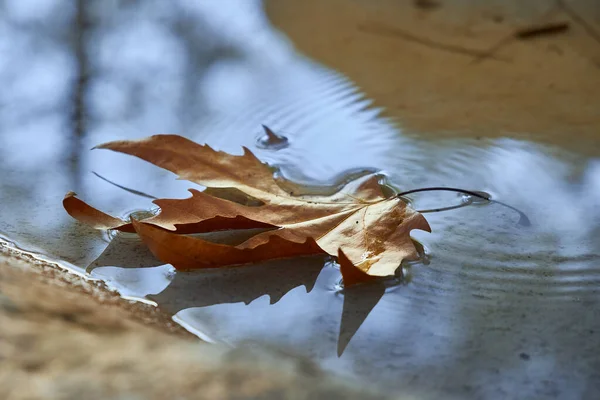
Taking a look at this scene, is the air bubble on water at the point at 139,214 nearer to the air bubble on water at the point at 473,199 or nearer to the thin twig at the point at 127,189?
the thin twig at the point at 127,189

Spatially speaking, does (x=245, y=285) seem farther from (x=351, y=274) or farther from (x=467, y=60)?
(x=467, y=60)

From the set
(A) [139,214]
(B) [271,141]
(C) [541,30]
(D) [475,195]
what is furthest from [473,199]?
(C) [541,30]

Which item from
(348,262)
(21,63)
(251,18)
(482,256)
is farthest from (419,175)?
(21,63)

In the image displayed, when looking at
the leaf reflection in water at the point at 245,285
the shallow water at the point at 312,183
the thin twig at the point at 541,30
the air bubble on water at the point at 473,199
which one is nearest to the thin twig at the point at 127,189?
the shallow water at the point at 312,183

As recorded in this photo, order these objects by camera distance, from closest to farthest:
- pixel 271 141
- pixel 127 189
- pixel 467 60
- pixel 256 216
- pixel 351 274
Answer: pixel 351 274
pixel 256 216
pixel 127 189
pixel 271 141
pixel 467 60

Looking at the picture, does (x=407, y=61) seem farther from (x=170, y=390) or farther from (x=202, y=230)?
(x=170, y=390)

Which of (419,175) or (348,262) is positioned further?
(419,175)
